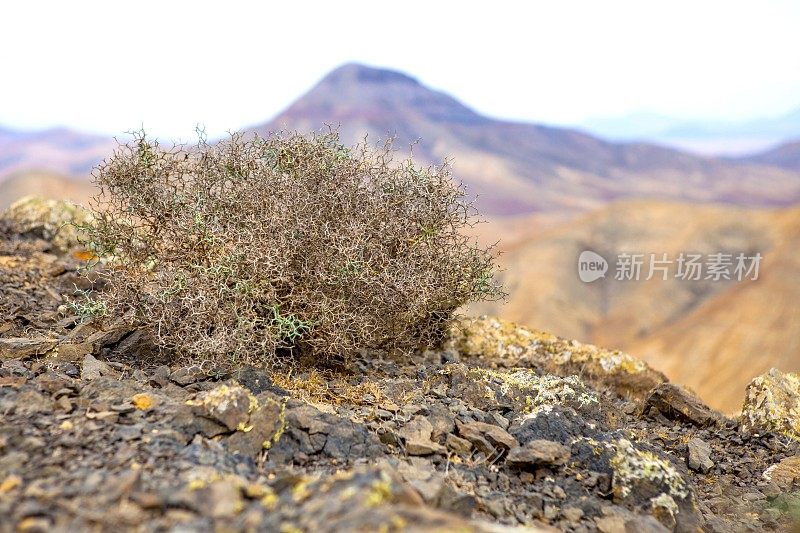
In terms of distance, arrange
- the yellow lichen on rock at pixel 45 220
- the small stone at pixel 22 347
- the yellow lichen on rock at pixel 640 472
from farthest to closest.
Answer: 1. the yellow lichen on rock at pixel 45 220
2. the small stone at pixel 22 347
3. the yellow lichen on rock at pixel 640 472

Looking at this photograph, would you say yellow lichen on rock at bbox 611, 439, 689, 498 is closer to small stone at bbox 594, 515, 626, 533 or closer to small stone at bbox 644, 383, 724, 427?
small stone at bbox 594, 515, 626, 533

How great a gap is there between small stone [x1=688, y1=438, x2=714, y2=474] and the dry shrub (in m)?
2.16

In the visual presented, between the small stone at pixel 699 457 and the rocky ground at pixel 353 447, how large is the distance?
0.05ft

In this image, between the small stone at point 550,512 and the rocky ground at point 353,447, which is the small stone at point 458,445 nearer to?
the rocky ground at point 353,447

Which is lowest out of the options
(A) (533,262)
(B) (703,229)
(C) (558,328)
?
(C) (558,328)

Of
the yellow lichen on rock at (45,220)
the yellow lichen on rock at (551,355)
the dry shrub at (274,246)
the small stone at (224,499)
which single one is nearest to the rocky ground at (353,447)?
the small stone at (224,499)

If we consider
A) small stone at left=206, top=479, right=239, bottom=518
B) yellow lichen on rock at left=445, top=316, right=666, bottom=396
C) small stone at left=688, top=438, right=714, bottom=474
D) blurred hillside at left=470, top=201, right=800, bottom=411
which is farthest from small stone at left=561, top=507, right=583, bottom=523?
blurred hillside at left=470, top=201, right=800, bottom=411

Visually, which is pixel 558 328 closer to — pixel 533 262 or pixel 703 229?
pixel 533 262

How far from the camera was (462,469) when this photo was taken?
171 inches

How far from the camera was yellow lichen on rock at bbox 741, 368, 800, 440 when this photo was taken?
6684 mm

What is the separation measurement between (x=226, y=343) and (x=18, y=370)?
1378mm

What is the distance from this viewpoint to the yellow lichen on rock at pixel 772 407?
668 cm

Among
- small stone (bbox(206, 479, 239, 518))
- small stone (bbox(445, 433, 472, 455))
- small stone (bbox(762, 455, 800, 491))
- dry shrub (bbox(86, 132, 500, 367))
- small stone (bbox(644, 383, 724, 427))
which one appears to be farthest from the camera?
small stone (bbox(644, 383, 724, 427))

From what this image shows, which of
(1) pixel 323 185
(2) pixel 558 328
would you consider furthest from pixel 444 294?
(2) pixel 558 328
